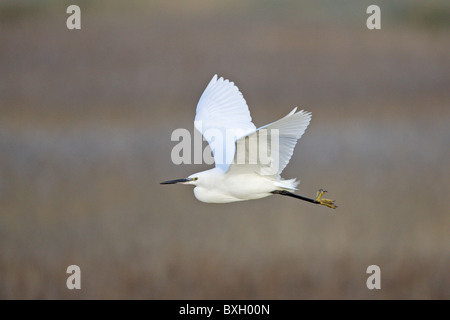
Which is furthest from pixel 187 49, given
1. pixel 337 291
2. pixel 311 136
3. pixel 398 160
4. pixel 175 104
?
pixel 337 291

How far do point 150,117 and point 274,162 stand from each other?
16.0 feet

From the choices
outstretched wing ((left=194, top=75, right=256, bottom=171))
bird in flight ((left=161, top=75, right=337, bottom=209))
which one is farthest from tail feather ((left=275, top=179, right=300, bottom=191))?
outstretched wing ((left=194, top=75, right=256, bottom=171))

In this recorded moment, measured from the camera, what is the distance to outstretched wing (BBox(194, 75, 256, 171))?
3.70 m

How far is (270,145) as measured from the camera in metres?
3.18

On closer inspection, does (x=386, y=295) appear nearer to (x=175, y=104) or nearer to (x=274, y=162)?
(x=175, y=104)

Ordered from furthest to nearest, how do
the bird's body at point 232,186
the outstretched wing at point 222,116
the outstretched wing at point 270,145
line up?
the outstretched wing at point 222,116 → the bird's body at point 232,186 → the outstretched wing at point 270,145

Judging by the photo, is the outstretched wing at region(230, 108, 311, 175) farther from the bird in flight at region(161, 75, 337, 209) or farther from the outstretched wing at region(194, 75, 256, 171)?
the outstretched wing at region(194, 75, 256, 171)

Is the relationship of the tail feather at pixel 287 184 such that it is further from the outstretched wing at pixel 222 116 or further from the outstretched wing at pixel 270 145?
the outstretched wing at pixel 222 116

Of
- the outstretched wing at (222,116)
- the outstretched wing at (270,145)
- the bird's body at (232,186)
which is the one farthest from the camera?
the outstretched wing at (222,116)

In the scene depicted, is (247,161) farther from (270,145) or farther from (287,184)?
(287,184)

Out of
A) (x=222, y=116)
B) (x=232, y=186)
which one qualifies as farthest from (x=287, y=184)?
(x=222, y=116)

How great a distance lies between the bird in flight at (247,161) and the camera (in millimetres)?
3037

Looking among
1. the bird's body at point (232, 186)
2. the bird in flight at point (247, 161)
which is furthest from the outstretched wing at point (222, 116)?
the bird's body at point (232, 186)

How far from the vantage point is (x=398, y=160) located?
301 inches
